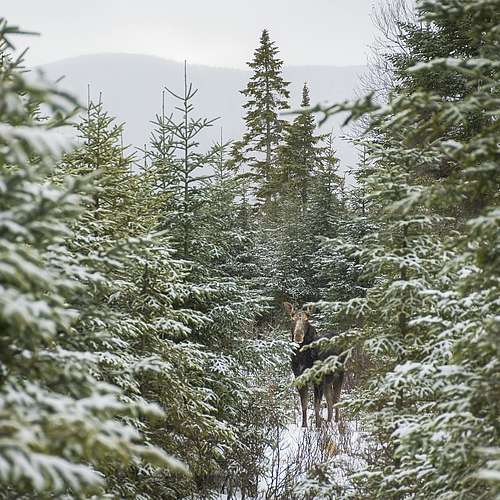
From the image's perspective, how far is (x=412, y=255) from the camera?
5902mm

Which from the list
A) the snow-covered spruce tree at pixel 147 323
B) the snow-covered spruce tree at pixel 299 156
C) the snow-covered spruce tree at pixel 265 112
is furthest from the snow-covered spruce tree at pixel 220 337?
the snow-covered spruce tree at pixel 265 112

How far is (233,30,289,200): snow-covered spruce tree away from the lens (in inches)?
→ 1191

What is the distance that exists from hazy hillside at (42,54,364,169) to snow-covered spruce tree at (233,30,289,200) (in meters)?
A: 73.0

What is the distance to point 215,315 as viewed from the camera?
960 cm

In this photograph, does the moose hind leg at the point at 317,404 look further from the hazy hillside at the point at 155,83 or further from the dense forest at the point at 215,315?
the hazy hillside at the point at 155,83

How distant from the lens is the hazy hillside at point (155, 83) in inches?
4471

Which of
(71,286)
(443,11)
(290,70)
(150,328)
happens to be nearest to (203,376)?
(150,328)

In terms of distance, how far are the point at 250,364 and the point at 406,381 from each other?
224 inches

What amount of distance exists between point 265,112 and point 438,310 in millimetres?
26501

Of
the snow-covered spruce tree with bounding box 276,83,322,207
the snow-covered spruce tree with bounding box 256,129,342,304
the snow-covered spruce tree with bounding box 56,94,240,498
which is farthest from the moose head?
the snow-covered spruce tree with bounding box 276,83,322,207

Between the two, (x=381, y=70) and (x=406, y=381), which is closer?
(x=406, y=381)

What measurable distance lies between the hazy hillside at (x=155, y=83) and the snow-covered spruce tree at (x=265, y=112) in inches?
2872

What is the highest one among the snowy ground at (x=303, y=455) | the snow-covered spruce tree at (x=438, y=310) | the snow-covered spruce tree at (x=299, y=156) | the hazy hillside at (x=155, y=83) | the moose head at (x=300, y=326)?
the hazy hillside at (x=155, y=83)

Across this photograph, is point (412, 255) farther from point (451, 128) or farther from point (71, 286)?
point (451, 128)
